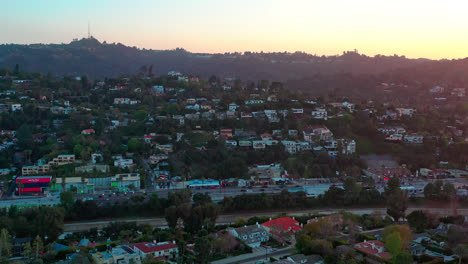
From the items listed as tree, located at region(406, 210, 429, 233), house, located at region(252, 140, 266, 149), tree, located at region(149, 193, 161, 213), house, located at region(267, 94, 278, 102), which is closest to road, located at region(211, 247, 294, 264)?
tree, located at region(406, 210, 429, 233)

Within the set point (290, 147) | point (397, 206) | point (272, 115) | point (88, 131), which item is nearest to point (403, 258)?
point (397, 206)

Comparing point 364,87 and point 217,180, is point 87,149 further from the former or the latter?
point 364,87

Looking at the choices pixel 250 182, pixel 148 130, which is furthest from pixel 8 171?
pixel 250 182

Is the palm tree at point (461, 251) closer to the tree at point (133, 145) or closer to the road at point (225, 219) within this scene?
the road at point (225, 219)

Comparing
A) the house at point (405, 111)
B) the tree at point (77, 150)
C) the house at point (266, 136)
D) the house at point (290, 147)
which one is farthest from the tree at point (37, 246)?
the house at point (405, 111)

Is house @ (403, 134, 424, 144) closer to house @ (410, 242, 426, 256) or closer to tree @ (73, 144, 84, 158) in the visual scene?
house @ (410, 242, 426, 256)
